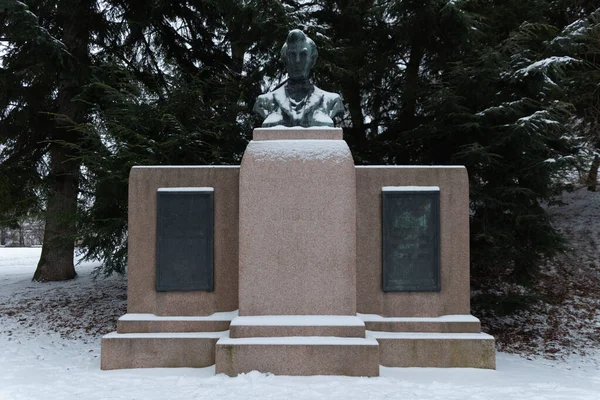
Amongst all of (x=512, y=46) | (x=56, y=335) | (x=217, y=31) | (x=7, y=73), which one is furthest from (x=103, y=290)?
(x=512, y=46)

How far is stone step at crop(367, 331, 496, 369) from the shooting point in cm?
608

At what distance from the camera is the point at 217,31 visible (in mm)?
13297

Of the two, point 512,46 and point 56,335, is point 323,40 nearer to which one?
point 512,46

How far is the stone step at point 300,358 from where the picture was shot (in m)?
5.51

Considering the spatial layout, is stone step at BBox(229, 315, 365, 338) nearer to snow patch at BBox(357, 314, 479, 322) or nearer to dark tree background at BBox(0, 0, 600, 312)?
snow patch at BBox(357, 314, 479, 322)

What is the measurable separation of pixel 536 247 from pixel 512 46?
363 cm

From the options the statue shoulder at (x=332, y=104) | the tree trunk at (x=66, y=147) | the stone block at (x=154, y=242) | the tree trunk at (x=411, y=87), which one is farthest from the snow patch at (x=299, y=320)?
Answer: the tree trunk at (x=66, y=147)

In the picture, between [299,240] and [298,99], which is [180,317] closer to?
[299,240]

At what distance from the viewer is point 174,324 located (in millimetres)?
6340

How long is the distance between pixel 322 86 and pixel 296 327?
5.73 m

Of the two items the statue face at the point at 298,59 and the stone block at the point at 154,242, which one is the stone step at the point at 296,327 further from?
the statue face at the point at 298,59

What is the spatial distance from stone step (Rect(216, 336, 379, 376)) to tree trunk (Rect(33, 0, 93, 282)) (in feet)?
22.7

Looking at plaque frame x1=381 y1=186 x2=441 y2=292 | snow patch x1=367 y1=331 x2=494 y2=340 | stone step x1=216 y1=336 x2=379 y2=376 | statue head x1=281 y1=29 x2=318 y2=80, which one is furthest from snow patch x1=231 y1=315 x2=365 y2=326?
statue head x1=281 y1=29 x2=318 y2=80

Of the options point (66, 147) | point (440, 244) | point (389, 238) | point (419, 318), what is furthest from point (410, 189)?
point (66, 147)
